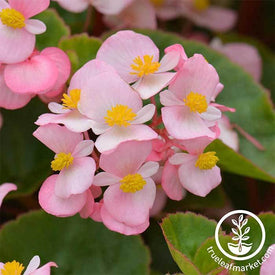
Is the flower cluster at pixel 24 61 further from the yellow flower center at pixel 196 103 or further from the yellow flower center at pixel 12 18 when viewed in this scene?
the yellow flower center at pixel 196 103

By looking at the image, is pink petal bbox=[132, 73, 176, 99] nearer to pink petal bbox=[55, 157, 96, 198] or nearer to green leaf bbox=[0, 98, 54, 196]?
pink petal bbox=[55, 157, 96, 198]

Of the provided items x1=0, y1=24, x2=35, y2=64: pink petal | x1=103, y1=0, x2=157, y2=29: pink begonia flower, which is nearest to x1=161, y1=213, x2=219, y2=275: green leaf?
x1=0, y1=24, x2=35, y2=64: pink petal

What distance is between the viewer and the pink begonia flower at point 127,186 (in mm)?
592

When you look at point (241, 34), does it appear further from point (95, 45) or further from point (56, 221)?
point (56, 221)

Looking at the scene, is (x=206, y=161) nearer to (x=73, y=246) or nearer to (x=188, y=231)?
(x=188, y=231)

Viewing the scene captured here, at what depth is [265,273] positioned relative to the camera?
58 cm

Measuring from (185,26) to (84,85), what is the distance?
24.1 inches

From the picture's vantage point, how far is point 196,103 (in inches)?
24.8

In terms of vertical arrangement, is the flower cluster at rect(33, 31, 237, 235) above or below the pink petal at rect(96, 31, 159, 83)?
below

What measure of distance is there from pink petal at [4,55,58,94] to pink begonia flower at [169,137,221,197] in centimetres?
17

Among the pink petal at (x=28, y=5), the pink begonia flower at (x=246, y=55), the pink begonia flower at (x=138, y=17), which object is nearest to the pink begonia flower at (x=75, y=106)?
the pink petal at (x=28, y=5)

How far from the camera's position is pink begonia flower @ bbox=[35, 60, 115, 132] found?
1.99ft

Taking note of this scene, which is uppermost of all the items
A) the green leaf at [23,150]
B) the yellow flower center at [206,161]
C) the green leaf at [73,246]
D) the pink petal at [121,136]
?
the pink petal at [121,136]

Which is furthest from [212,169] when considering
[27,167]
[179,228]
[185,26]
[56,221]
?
[185,26]
